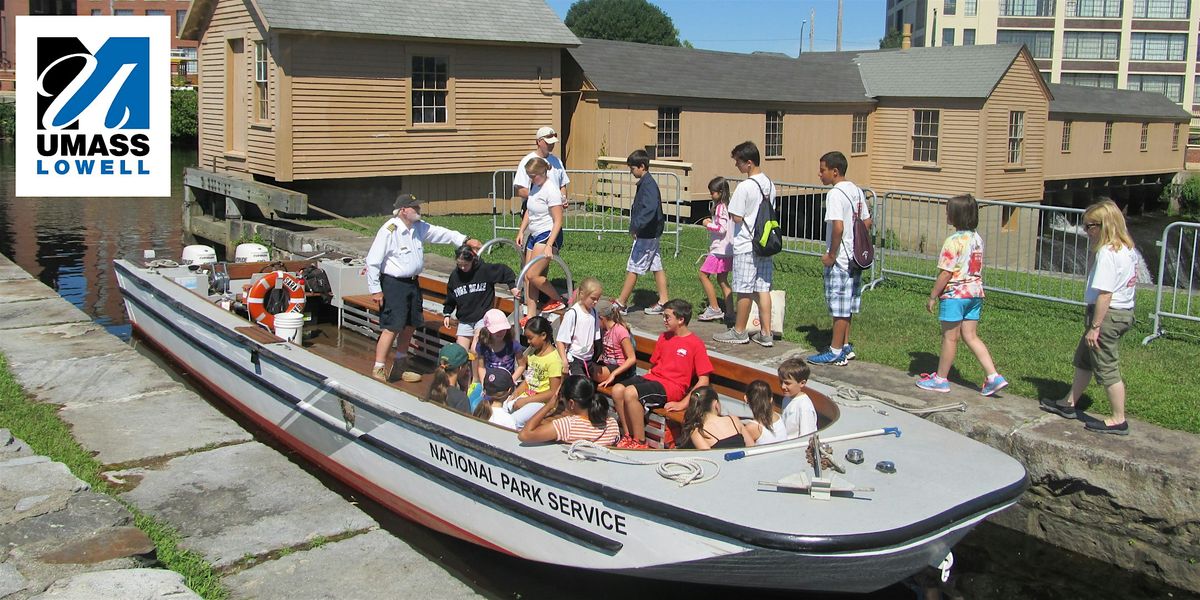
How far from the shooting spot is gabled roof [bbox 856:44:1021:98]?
2720 cm

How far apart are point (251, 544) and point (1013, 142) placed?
1046 inches

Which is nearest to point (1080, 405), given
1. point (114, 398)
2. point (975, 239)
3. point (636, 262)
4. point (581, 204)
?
point (975, 239)

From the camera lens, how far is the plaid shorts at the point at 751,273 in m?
9.51

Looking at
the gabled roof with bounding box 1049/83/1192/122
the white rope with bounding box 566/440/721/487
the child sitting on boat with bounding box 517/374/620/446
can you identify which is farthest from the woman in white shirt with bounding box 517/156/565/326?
the gabled roof with bounding box 1049/83/1192/122

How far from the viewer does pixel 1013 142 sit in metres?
28.5

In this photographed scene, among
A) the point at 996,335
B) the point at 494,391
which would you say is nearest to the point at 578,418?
the point at 494,391

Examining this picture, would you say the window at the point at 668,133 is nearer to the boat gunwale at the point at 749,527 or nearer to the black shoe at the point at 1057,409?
the black shoe at the point at 1057,409

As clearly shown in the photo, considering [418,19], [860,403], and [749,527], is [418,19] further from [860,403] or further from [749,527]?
[749,527]

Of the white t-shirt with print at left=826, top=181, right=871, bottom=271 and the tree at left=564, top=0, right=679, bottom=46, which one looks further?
the tree at left=564, top=0, right=679, bottom=46

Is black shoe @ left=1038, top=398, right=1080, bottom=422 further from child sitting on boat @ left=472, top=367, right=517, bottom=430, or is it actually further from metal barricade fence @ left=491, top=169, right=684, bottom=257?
metal barricade fence @ left=491, top=169, right=684, bottom=257

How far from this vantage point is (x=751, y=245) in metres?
9.52

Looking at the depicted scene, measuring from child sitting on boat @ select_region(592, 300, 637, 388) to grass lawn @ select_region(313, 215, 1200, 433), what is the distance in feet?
8.78

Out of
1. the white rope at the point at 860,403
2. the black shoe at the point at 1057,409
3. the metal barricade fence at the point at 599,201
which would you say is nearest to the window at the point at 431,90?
the metal barricade fence at the point at 599,201

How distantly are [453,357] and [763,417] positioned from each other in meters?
2.68
